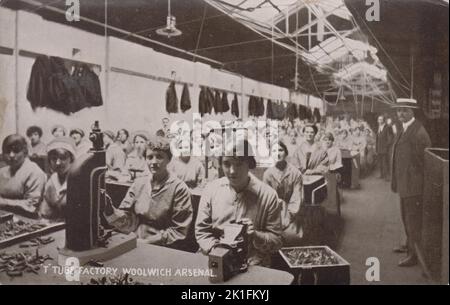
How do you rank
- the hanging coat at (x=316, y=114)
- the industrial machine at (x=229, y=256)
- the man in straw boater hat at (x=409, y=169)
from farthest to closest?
the hanging coat at (x=316, y=114) → the man in straw boater hat at (x=409, y=169) → the industrial machine at (x=229, y=256)

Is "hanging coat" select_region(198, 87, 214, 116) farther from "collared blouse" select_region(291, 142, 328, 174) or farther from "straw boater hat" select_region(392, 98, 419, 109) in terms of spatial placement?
"straw boater hat" select_region(392, 98, 419, 109)

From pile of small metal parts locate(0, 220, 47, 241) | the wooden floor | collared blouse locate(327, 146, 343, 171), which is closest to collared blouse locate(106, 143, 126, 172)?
pile of small metal parts locate(0, 220, 47, 241)

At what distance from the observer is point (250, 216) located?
95.4 inches

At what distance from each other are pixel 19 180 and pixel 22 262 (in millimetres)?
581

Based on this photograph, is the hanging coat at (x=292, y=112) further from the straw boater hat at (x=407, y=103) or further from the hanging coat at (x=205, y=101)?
the straw boater hat at (x=407, y=103)

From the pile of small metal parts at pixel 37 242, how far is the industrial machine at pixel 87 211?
0.69ft

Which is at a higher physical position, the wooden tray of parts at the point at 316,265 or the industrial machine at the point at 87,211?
the industrial machine at the point at 87,211

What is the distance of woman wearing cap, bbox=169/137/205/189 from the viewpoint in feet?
8.19

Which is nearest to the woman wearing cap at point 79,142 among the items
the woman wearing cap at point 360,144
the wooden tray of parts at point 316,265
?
the wooden tray of parts at point 316,265

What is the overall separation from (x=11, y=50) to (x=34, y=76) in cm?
24

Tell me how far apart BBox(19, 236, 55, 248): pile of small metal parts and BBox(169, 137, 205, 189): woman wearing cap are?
87 centimetres

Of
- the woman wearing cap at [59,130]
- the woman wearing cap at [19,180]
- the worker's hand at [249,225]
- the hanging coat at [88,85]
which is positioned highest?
the hanging coat at [88,85]

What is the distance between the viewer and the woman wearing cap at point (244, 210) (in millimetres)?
2414
